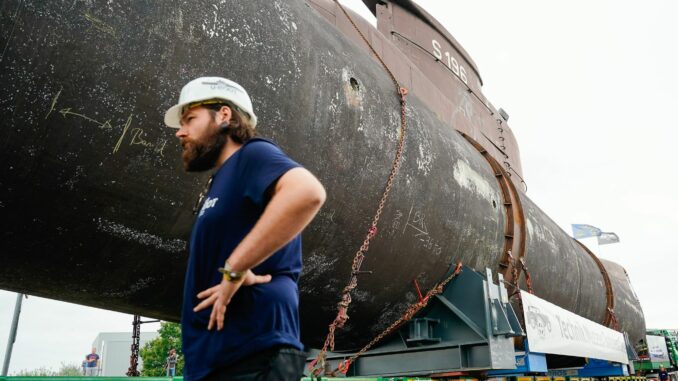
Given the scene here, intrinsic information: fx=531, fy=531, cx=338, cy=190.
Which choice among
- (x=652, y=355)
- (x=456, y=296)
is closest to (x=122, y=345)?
(x=652, y=355)

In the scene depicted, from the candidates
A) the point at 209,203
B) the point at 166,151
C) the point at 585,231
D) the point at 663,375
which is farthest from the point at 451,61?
the point at 585,231

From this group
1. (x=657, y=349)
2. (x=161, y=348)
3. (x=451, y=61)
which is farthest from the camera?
(x=161, y=348)

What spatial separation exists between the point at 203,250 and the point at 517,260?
4.54 metres

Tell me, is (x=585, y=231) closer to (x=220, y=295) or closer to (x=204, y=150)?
(x=204, y=150)

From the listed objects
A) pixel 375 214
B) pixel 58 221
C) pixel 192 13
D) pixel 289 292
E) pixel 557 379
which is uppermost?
pixel 192 13

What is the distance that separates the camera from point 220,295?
4.53ft

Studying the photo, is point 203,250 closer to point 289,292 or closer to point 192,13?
point 289,292

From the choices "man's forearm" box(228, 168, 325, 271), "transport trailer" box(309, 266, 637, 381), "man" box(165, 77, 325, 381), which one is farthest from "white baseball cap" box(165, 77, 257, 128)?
"transport trailer" box(309, 266, 637, 381)

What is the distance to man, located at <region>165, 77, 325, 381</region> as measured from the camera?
4.42 ft

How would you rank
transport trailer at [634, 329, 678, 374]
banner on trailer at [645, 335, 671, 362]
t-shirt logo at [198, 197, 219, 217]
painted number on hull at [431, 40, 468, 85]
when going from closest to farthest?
t-shirt logo at [198, 197, 219, 217]
painted number on hull at [431, 40, 468, 85]
transport trailer at [634, 329, 678, 374]
banner on trailer at [645, 335, 671, 362]

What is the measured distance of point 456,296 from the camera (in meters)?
4.57

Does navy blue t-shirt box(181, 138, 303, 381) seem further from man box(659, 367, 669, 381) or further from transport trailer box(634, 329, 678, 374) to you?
man box(659, 367, 669, 381)

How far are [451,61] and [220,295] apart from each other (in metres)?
8.51

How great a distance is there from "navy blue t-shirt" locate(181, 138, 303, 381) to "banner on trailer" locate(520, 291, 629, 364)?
3.87 meters
